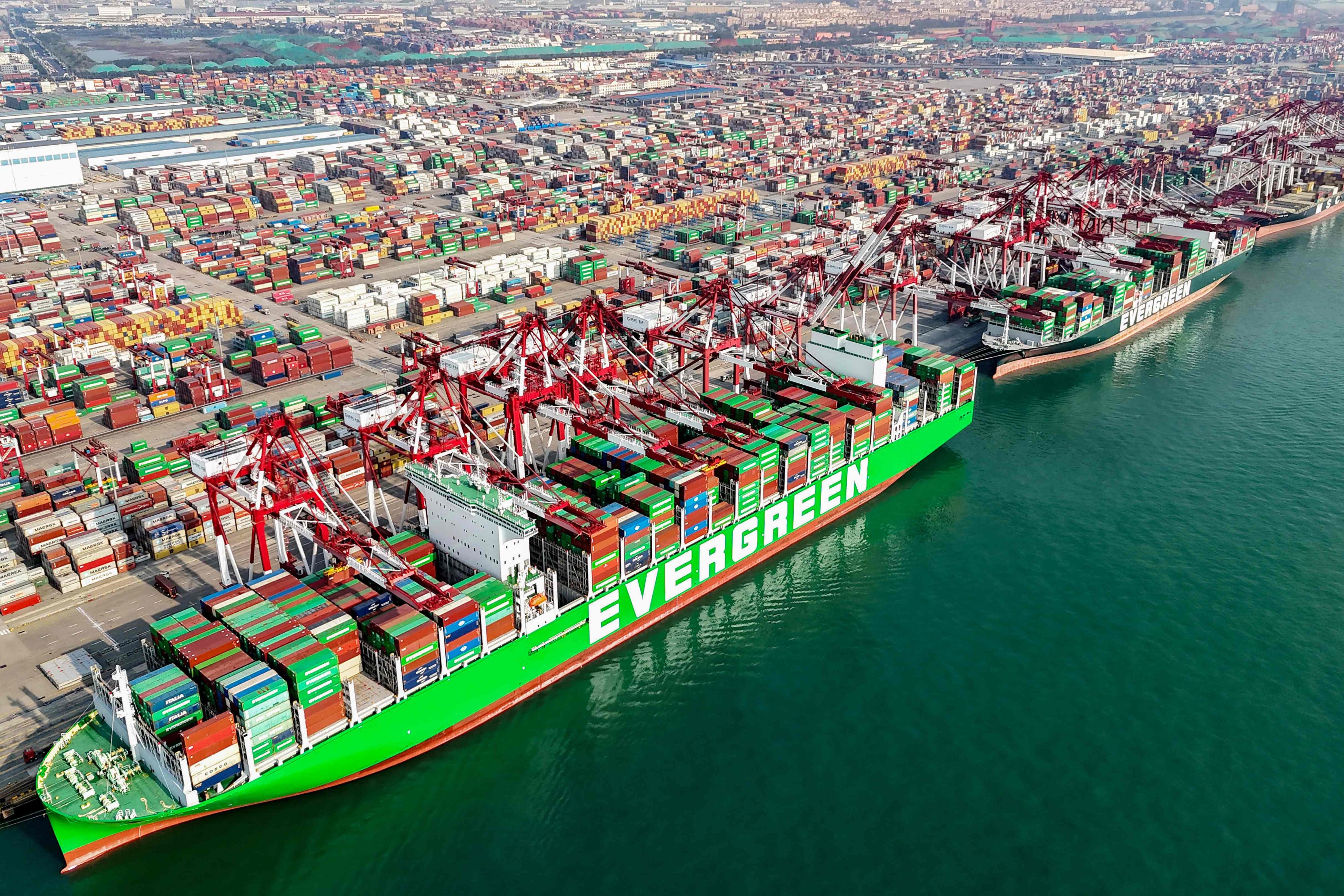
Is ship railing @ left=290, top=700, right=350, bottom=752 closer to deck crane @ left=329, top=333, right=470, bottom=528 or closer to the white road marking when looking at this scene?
deck crane @ left=329, top=333, right=470, bottom=528

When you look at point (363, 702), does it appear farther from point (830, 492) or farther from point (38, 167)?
point (38, 167)

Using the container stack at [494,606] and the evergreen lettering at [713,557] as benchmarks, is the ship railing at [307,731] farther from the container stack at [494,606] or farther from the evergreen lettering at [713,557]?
the evergreen lettering at [713,557]

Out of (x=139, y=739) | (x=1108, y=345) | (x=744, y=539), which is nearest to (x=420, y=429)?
(x=744, y=539)

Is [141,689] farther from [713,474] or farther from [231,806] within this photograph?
[713,474]

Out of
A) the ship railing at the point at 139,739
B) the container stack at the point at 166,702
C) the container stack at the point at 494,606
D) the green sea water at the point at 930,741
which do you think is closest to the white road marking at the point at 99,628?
the ship railing at the point at 139,739

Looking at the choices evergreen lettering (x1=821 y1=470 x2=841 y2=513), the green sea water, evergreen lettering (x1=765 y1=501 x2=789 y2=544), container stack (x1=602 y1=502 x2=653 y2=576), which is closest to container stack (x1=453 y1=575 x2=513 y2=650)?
the green sea water

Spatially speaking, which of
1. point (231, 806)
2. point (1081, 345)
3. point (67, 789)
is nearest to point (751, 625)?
point (231, 806)
